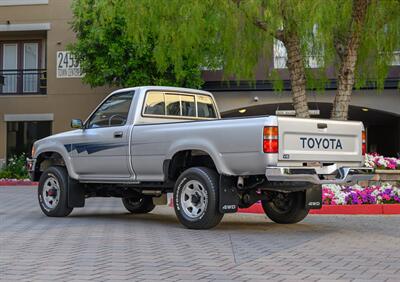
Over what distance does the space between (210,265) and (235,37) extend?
7.44 m

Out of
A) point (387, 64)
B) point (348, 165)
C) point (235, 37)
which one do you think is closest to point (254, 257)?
point (348, 165)

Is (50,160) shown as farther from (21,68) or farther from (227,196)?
(21,68)

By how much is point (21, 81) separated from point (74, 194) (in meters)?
15.1

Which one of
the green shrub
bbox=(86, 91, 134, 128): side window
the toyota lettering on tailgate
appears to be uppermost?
bbox=(86, 91, 134, 128): side window

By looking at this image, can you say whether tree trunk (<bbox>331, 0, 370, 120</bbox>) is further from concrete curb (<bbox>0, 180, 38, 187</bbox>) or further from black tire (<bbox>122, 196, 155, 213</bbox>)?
concrete curb (<bbox>0, 180, 38, 187</bbox>)

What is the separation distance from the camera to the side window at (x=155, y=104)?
34.4 feet

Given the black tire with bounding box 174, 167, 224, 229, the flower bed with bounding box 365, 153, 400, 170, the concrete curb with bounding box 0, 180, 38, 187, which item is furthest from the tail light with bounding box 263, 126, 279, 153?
the concrete curb with bounding box 0, 180, 38, 187

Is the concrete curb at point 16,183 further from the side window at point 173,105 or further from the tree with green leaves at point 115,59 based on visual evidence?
the side window at point 173,105

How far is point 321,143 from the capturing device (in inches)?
352

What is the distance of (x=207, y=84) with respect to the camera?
74.5 ft

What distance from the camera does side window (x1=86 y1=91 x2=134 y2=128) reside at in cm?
1060

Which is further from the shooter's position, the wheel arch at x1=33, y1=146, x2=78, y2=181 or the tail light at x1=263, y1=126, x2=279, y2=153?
the wheel arch at x1=33, y1=146, x2=78, y2=181

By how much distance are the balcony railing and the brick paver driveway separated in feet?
46.8

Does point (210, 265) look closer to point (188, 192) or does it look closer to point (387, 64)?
point (188, 192)
